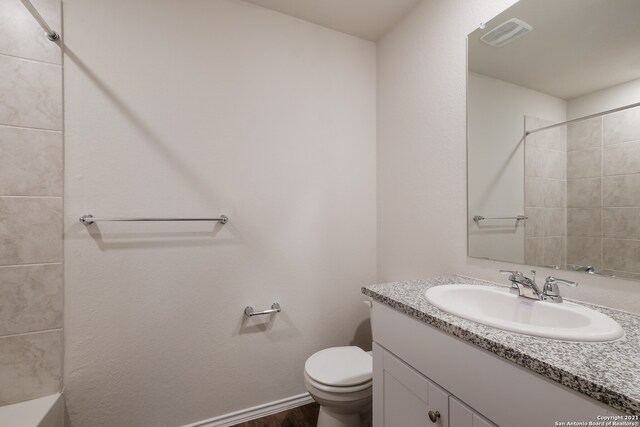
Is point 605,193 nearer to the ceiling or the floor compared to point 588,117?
nearer to the floor

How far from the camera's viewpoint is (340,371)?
1.32 meters

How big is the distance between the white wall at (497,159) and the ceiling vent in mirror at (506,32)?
0.14 metres

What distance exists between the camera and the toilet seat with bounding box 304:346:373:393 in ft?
4.03

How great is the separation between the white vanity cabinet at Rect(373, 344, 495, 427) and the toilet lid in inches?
7.8

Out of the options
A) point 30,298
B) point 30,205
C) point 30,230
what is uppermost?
point 30,205

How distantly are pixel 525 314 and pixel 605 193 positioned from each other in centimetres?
49

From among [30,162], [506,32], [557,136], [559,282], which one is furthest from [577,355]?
[30,162]

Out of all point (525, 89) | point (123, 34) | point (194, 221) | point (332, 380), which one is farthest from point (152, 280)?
point (525, 89)

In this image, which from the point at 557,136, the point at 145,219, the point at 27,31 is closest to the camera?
the point at 557,136

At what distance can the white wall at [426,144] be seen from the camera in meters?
1.32

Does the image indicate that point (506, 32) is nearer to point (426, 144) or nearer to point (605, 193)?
point (426, 144)

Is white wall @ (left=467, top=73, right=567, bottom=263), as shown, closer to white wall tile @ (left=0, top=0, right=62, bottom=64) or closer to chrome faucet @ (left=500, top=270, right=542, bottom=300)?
chrome faucet @ (left=500, top=270, right=542, bottom=300)

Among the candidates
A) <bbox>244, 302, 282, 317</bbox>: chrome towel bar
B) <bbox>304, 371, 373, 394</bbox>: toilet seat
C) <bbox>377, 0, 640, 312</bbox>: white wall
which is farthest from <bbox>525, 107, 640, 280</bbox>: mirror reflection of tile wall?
<bbox>244, 302, 282, 317</bbox>: chrome towel bar

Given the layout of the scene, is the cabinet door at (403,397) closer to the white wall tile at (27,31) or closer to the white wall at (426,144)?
the white wall at (426,144)
